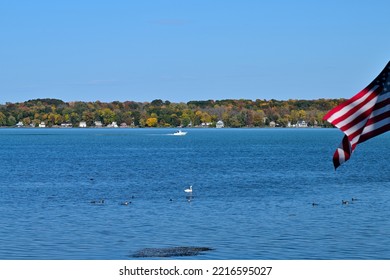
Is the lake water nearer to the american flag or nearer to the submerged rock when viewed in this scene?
the submerged rock

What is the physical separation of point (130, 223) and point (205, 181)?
31680 millimetres

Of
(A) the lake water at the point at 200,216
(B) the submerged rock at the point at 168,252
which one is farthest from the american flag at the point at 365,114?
(B) the submerged rock at the point at 168,252

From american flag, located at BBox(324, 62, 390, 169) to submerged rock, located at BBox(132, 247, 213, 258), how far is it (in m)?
17.0

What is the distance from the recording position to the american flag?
549 inches

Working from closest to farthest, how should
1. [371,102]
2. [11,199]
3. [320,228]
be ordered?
[371,102] → [320,228] → [11,199]

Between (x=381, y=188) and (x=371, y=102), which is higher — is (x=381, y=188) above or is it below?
below

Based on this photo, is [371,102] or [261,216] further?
[261,216]

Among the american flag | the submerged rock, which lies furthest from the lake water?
the american flag

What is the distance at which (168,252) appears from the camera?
1230 inches

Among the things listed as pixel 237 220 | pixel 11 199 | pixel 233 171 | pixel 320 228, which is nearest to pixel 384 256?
pixel 320 228

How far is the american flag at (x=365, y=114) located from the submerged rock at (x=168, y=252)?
1701 cm
